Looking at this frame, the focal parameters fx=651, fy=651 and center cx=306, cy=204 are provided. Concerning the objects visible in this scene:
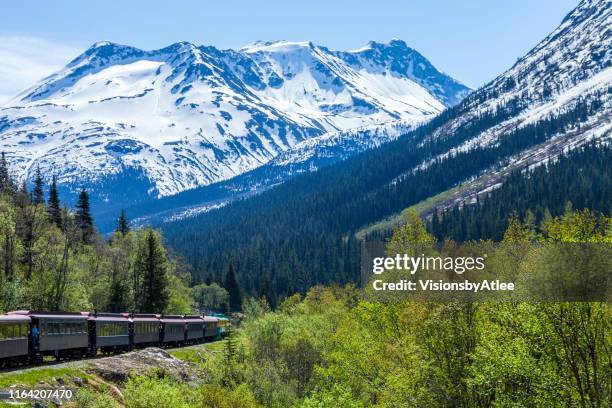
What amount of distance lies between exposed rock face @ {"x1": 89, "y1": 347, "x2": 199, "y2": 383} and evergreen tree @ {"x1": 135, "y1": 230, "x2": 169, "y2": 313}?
1411 inches

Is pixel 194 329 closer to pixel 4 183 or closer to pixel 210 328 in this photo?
pixel 210 328

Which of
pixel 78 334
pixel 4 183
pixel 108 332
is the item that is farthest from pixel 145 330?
pixel 4 183

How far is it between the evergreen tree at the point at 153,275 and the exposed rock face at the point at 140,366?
1411 inches

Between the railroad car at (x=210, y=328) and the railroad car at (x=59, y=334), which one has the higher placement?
the railroad car at (x=59, y=334)

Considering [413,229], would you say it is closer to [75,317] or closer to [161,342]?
[75,317]

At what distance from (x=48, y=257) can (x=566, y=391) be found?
2869 inches

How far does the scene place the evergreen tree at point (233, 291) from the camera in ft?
598

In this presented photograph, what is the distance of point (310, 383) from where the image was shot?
66.5 metres

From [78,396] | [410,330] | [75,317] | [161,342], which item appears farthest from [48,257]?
[410,330]

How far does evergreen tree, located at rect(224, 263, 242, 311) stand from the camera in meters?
182

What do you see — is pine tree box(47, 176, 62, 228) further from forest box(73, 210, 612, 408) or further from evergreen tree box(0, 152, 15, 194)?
forest box(73, 210, 612, 408)

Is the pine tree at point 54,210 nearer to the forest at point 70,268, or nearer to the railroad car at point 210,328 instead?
the forest at point 70,268

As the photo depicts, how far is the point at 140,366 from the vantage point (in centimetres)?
5444

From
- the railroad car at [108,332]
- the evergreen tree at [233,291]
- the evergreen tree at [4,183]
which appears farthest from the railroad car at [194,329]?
the evergreen tree at [233,291]
